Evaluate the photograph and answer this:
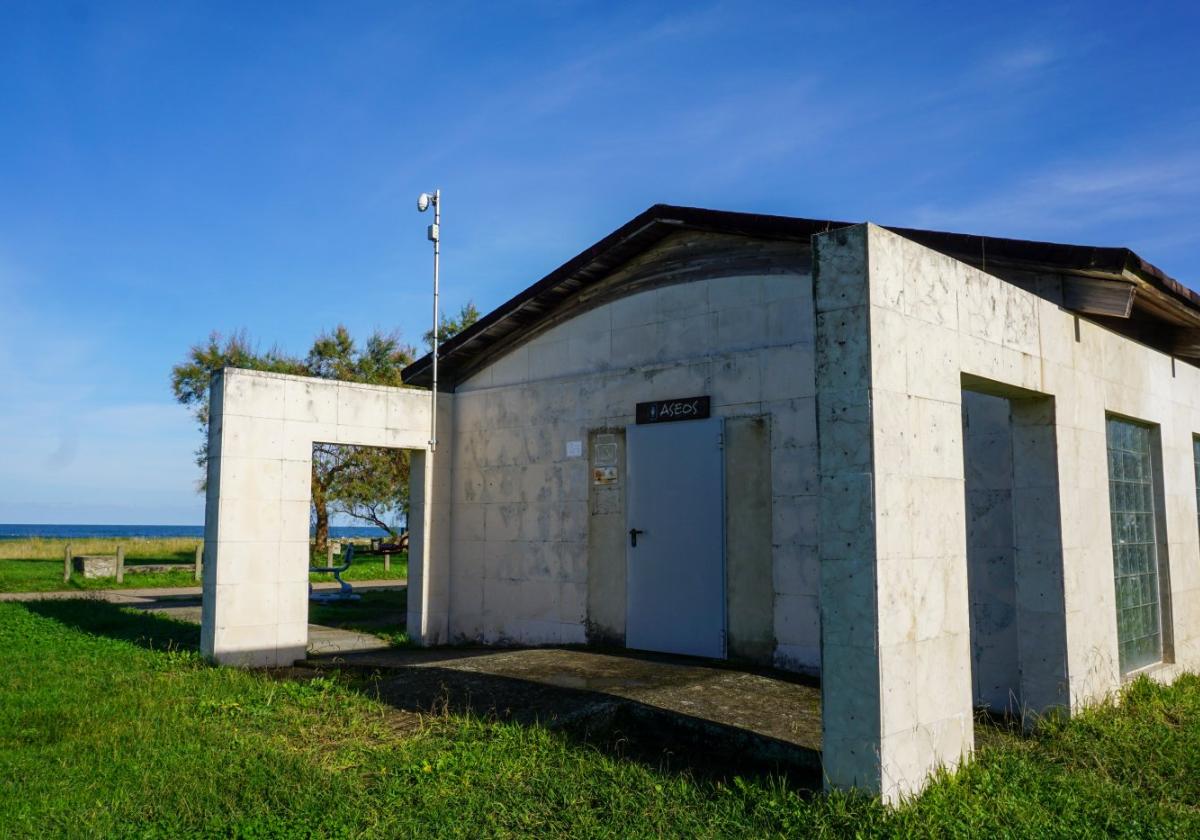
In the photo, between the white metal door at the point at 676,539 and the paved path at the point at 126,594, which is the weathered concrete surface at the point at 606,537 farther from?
the paved path at the point at 126,594

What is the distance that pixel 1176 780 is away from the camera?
5.50 meters

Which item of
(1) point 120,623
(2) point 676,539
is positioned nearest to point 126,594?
(1) point 120,623

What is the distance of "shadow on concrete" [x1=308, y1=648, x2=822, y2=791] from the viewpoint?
571cm

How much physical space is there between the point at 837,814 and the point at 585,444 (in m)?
6.41

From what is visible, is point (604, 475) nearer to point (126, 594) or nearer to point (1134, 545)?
point (1134, 545)


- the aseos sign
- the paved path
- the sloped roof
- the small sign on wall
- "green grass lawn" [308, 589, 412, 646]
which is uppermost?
the sloped roof

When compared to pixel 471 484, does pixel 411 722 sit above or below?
below

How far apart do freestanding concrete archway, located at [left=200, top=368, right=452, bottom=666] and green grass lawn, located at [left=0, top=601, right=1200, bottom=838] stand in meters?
2.11

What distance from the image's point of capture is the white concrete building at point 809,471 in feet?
16.4

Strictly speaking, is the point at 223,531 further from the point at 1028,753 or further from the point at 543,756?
the point at 1028,753

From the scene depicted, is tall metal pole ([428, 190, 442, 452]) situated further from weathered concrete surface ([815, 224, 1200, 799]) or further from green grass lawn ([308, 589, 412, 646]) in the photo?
weathered concrete surface ([815, 224, 1200, 799])

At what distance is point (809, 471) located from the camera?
845 centimetres

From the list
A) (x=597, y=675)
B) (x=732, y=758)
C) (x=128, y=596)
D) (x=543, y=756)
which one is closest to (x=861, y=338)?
(x=732, y=758)

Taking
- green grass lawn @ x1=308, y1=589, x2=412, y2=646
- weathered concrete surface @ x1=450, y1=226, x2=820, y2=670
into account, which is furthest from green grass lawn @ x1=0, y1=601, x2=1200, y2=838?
green grass lawn @ x1=308, y1=589, x2=412, y2=646
